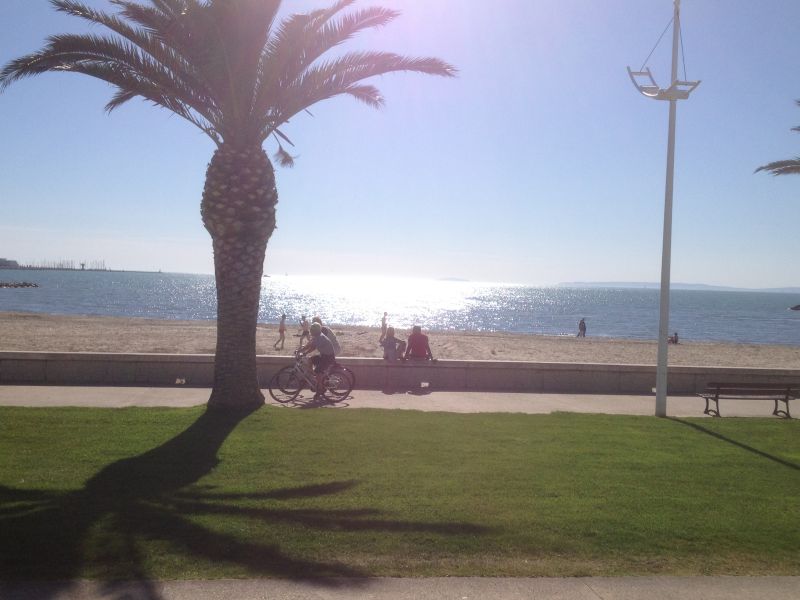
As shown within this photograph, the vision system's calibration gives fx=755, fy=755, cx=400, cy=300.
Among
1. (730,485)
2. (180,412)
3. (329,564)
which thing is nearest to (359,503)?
(329,564)

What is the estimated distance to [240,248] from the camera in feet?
32.6

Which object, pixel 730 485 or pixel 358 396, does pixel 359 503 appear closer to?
pixel 730 485

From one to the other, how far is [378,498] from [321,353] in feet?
19.5

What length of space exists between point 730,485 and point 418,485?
292 cm

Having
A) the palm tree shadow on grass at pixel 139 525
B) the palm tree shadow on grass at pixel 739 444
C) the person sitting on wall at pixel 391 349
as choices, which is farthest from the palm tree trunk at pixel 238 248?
the palm tree shadow on grass at pixel 739 444

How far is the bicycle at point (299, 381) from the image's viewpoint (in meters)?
11.7

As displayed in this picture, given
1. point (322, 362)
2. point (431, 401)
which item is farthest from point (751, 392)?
point (322, 362)

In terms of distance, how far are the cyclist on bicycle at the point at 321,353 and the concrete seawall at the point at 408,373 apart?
200 cm

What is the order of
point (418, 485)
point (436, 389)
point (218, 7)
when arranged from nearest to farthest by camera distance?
point (418, 485) → point (218, 7) → point (436, 389)

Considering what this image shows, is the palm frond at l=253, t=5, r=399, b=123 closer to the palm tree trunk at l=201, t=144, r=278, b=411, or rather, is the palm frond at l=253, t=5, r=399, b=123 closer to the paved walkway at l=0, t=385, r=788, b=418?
the palm tree trunk at l=201, t=144, r=278, b=411

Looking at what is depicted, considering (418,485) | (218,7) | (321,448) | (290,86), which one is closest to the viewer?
(418,485)

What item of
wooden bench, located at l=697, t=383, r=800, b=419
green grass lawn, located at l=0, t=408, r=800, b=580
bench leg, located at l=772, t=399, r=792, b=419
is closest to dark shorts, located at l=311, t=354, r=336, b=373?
green grass lawn, located at l=0, t=408, r=800, b=580

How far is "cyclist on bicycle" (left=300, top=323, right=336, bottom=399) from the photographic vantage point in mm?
11805

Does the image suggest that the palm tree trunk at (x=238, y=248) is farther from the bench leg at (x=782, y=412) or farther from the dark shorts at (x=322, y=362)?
the bench leg at (x=782, y=412)
